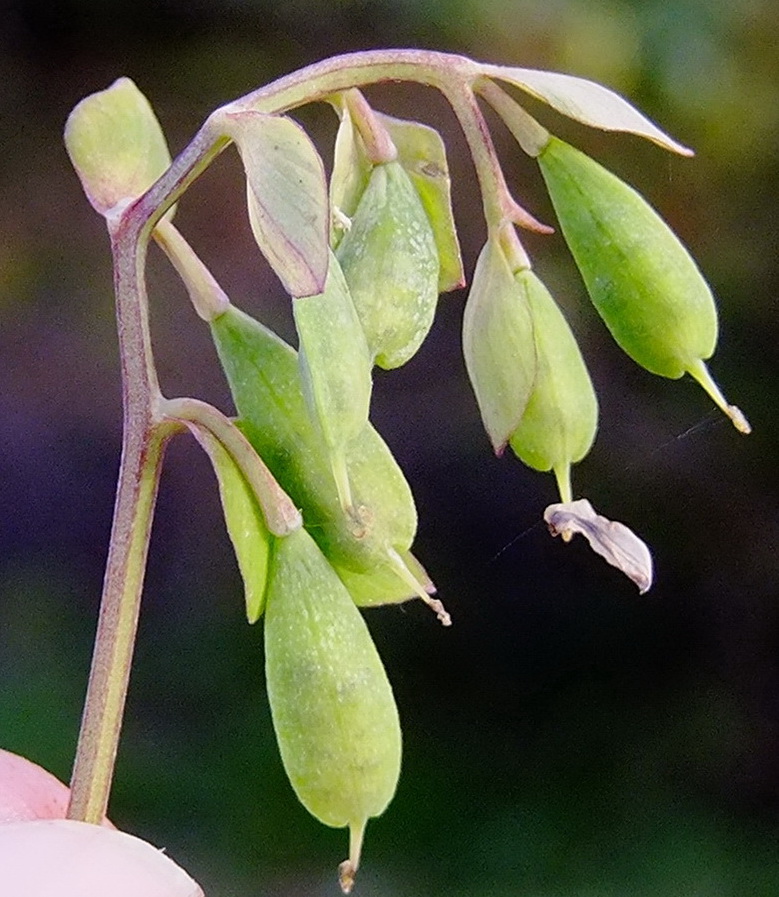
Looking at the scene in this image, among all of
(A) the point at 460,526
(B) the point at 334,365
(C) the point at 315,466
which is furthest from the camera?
(A) the point at 460,526

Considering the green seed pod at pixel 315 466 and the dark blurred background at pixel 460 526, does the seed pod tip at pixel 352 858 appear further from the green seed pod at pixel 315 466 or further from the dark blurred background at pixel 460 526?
the dark blurred background at pixel 460 526

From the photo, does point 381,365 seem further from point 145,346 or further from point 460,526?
point 460,526

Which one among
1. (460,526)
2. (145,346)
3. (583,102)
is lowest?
(460,526)

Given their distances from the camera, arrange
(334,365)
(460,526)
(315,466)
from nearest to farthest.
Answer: (334,365) < (315,466) < (460,526)

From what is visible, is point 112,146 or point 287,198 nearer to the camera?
point 287,198

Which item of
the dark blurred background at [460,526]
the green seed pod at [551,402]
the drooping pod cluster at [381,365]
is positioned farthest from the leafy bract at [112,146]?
the dark blurred background at [460,526]

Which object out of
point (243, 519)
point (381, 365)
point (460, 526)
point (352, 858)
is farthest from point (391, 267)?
point (460, 526)
